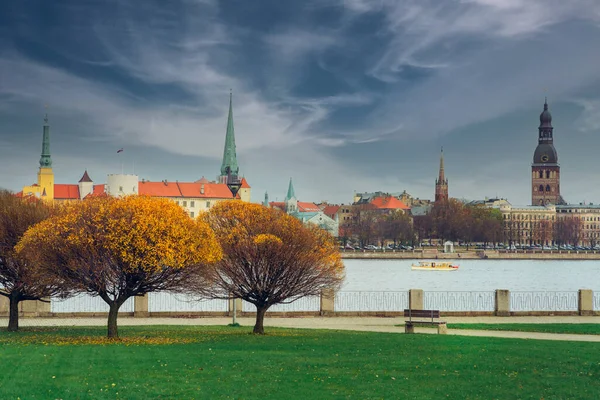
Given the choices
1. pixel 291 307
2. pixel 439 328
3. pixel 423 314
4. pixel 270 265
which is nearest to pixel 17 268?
pixel 270 265

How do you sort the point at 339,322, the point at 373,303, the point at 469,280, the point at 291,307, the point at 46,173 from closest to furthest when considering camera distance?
1. the point at 339,322
2. the point at 291,307
3. the point at 373,303
4. the point at 469,280
5. the point at 46,173

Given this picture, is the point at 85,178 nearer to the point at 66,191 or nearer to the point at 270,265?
the point at 66,191

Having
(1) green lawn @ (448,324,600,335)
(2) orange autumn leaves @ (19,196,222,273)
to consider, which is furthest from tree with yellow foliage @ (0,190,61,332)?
(1) green lawn @ (448,324,600,335)

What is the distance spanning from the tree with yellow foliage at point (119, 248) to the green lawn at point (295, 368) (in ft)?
5.65

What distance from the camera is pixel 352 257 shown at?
139 meters

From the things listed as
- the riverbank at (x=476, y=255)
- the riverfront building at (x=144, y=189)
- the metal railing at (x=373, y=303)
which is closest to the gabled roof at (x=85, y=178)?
the riverfront building at (x=144, y=189)

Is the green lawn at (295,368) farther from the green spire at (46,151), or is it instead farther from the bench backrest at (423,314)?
the green spire at (46,151)

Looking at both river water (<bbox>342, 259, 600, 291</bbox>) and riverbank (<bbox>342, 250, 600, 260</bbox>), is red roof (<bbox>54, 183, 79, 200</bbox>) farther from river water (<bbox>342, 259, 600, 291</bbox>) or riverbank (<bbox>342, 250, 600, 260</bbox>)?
river water (<bbox>342, 259, 600, 291</bbox>)

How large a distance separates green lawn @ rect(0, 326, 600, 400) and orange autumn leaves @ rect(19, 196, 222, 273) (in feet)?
7.62

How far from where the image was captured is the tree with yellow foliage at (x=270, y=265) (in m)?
27.7

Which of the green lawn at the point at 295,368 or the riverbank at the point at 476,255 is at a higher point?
the riverbank at the point at 476,255

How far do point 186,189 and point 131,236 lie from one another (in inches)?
6198

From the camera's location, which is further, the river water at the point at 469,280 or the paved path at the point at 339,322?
the river water at the point at 469,280

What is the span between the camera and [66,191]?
170m
